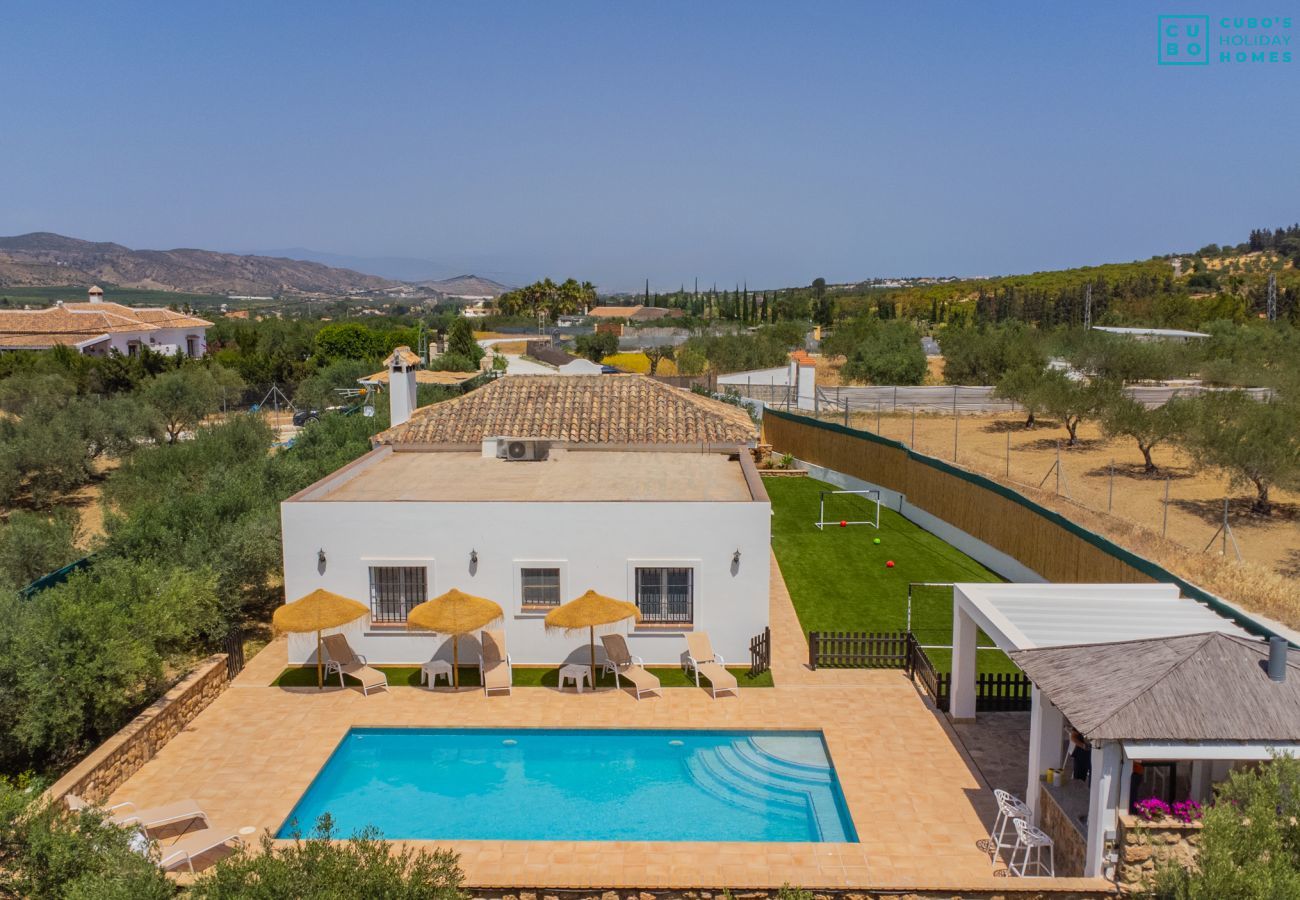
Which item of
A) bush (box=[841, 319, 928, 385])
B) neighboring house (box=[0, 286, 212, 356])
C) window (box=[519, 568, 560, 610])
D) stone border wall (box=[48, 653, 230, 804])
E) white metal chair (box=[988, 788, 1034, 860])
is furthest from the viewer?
neighboring house (box=[0, 286, 212, 356])

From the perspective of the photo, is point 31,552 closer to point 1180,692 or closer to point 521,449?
point 521,449

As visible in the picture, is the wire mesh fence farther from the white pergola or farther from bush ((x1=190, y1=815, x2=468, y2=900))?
bush ((x1=190, y1=815, x2=468, y2=900))

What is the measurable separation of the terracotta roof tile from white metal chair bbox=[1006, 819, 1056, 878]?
13.9m

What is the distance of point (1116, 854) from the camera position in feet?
33.9

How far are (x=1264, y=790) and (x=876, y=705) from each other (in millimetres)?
7832

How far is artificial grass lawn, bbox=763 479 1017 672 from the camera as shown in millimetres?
20641

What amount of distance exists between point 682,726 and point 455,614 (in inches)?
169

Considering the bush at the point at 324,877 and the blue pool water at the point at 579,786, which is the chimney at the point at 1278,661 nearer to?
the blue pool water at the point at 579,786

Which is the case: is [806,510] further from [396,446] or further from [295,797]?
[295,797]

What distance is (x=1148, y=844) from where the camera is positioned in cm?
1005

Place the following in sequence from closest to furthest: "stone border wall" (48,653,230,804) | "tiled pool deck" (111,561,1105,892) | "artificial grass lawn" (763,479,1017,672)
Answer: "tiled pool deck" (111,561,1105,892), "stone border wall" (48,653,230,804), "artificial grass lawn" (763,479,1017,672)

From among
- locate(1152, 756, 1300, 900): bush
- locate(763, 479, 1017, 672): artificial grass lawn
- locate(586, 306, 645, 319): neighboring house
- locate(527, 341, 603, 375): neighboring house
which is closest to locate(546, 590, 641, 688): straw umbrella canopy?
locate(763, 479, 1017, 672): artificial grass lawn

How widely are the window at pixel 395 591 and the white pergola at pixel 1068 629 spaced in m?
9.74

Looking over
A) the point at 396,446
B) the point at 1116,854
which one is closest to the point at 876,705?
the point at 1116,854
